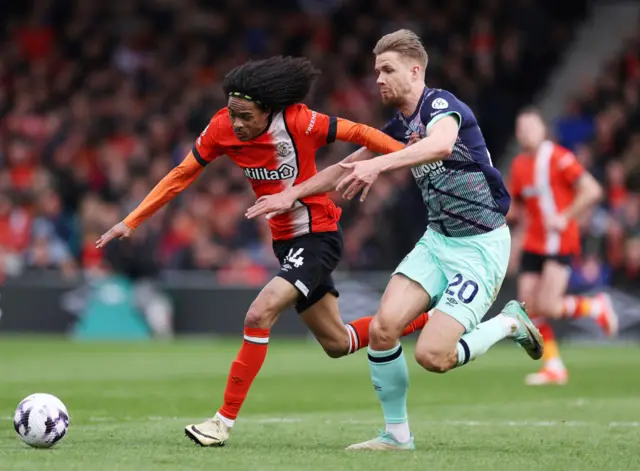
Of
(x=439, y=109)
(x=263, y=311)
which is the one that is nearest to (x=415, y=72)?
(x=439, y=109)

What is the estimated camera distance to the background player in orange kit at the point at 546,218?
12.8 meters

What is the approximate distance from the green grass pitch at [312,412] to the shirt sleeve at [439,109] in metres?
1.85

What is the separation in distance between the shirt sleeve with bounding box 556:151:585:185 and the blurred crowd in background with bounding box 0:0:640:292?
18.4 ft

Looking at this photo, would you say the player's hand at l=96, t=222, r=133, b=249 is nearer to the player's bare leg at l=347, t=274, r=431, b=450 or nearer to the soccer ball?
the soccer ball

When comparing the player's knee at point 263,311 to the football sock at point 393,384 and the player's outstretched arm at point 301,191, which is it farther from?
the football sock at point 393,384

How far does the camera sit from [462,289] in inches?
297

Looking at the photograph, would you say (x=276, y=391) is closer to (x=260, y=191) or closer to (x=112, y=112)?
(x=260, y=191)

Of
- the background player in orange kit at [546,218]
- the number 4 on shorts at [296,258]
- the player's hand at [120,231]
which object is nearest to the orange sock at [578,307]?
the background player in orange kit at [546,218]

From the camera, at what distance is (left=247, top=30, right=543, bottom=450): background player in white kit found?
7.45m

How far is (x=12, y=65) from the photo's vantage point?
24.1 m

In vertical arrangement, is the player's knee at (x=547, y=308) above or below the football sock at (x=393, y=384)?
below

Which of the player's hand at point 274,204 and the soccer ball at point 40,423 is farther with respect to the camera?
the player's hand at point 274,204

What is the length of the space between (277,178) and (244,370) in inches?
48.4

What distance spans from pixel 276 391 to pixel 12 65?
46.4 feet
